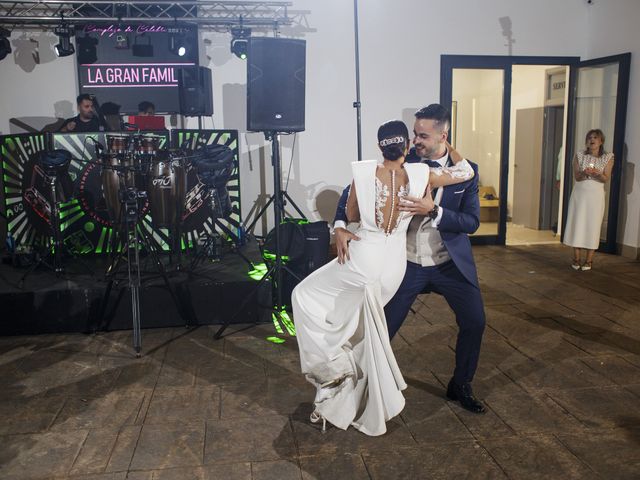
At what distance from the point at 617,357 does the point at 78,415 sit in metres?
3.38

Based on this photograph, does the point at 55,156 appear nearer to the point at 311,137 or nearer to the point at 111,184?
the point at 111,184

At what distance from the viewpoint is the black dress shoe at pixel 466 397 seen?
10.6 ft

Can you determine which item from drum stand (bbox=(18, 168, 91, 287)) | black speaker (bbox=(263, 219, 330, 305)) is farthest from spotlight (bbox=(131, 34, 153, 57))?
black speaker (bbox=(263, 219, 330, 305))

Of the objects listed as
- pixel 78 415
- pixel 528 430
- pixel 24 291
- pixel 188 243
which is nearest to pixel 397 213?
pixel 528 430

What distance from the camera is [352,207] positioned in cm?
304

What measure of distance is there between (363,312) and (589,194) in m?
4.57

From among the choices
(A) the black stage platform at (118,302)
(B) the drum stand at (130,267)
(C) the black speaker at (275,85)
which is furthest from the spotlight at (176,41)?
(A) the black stage platform at (118,302)

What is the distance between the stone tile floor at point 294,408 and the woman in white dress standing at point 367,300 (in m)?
0.21

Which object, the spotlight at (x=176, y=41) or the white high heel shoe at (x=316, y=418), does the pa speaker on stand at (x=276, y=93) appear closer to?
the white high heel shoe at (x=316, y=418)

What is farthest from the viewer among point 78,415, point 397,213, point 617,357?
point 617,357

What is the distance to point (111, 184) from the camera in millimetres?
4797

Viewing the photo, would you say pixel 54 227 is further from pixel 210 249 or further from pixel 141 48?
pixel 141 48

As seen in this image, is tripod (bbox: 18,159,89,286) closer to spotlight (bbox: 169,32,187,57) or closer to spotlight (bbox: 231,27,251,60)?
spotlight (bbox: 169,32,187,57)

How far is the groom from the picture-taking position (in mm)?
3043
